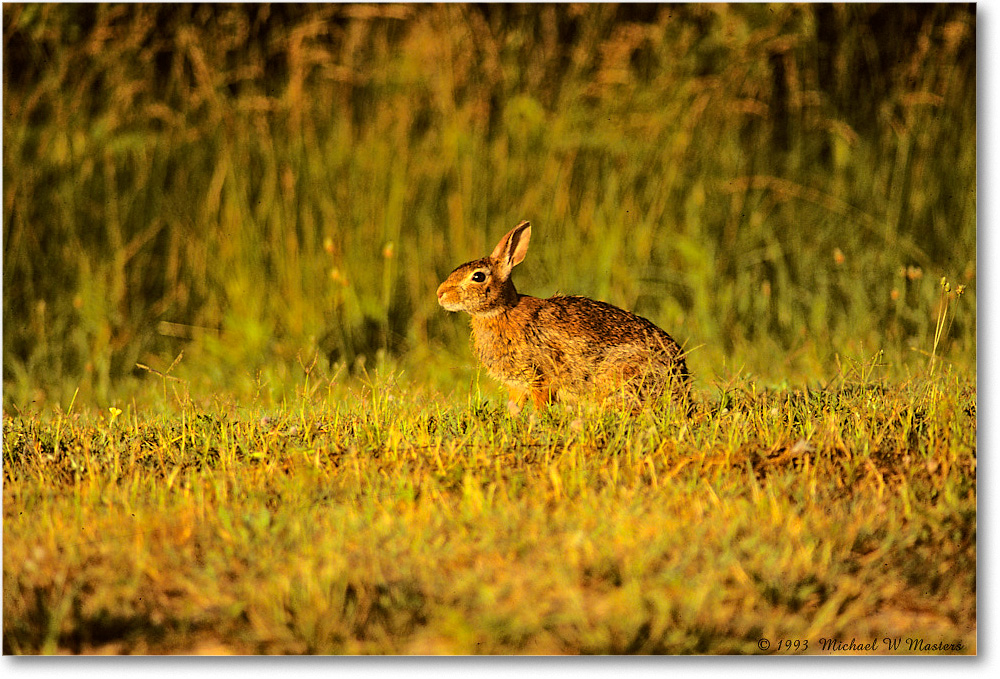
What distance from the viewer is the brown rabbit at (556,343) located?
3648mm

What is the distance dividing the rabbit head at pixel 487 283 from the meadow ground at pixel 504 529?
34 cm

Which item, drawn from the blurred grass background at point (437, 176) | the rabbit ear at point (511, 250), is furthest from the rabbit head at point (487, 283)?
the blurred grass background at point (437, 176)

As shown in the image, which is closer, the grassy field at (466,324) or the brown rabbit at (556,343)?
the grassy field at (466,324)

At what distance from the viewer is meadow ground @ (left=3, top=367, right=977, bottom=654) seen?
2.80 m

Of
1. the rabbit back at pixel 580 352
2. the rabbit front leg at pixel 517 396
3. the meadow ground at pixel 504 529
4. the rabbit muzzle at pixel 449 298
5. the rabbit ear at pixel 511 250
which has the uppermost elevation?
the rabbit ear at pixel 511 250

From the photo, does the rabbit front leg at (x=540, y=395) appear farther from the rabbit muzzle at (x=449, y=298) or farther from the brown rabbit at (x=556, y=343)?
the rabbit muzzle at (x=449, y=298)

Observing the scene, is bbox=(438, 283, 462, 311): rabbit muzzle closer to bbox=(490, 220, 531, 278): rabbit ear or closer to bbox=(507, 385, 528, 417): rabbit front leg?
bbox=(490, 220, 531, 278): rabbit ear

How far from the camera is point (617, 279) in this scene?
5008 millimetres

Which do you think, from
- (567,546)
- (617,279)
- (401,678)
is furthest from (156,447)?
(617,279)

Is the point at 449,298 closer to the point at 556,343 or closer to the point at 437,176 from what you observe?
the point at 556,343

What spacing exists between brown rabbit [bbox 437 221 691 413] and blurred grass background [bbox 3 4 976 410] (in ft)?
2.60

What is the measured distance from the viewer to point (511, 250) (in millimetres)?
3809

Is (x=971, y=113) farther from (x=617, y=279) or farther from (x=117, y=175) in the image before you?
(x=117, y=175)

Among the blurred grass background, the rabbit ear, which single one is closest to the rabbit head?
the rabbit ear
